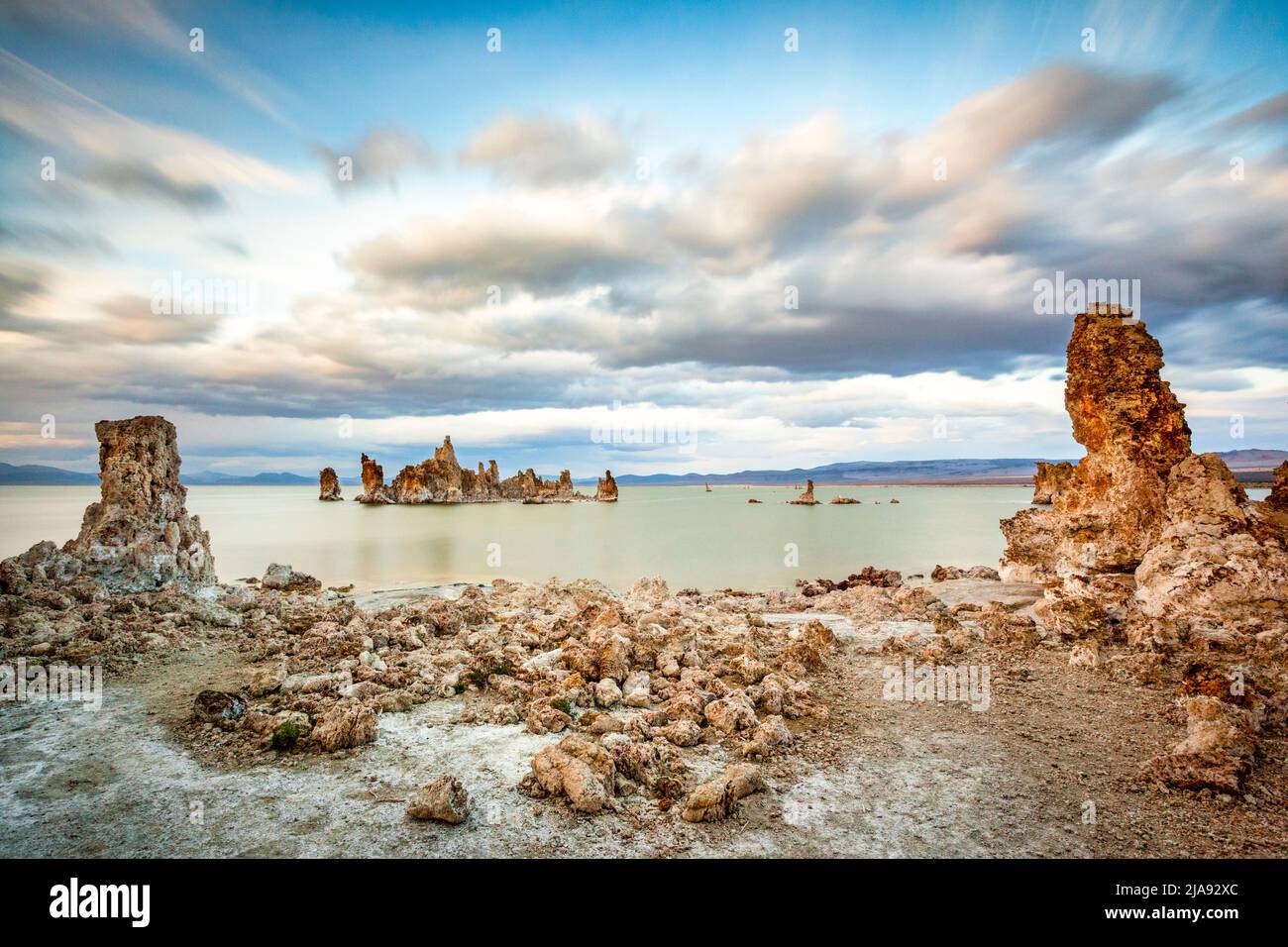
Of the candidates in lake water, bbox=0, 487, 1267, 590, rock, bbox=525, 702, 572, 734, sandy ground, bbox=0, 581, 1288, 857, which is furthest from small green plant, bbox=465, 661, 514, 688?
lake water, bbox=0, 487, 1267, 590

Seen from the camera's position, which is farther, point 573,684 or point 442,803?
point 573,684

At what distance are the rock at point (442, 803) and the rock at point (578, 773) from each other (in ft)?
2.32

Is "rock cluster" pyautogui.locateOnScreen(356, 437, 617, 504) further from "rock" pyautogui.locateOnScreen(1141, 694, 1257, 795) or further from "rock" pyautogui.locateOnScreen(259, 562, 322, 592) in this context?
"rock" pyautogui.locateOnScreen(1141, 694, 1257, 795)

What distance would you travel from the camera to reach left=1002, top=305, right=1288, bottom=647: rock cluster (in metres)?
9.48

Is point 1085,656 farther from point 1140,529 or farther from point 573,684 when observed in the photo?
point 573,684

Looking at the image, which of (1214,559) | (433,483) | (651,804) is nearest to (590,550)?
(1214,559)

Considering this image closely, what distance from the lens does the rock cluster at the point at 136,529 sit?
1297cm

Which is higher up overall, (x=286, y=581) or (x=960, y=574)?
(x=286, y=581)

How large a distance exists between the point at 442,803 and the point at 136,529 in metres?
13.6

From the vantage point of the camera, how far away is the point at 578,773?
5.24 m

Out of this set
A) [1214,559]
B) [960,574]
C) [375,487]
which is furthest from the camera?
[375,487]

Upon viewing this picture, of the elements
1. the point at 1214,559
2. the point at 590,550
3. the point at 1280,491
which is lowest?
the point at 590,550
